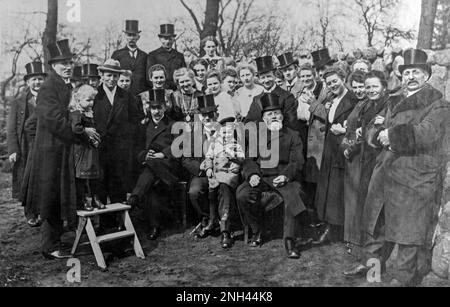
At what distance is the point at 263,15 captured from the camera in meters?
5.29

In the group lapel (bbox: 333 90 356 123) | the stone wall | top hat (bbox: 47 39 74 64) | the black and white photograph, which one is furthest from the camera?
lapel (bbox: 333 90 356 123)

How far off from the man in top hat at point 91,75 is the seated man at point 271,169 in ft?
6.59

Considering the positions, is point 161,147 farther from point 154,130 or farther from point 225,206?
point 225,206

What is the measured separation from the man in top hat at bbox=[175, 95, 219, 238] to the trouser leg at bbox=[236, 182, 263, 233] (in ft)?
1.67

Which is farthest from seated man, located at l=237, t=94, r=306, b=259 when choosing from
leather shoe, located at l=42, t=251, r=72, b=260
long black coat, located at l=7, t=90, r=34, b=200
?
long black coat, located at l=7, t=90, r=34, b=200

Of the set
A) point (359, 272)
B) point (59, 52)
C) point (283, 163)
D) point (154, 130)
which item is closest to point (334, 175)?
point (283, 163)

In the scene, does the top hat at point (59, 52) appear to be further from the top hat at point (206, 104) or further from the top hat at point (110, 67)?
the top hat at point (206, 104)

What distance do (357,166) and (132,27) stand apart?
2.97 metres

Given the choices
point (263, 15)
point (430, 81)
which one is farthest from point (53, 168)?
point (430, 81)

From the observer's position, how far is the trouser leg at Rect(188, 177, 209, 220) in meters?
5.43

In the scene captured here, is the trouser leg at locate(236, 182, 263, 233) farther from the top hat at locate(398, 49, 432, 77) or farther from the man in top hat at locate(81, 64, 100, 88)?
the man in top hat at locate(81, 64, 100, 88)

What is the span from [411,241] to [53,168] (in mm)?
3409

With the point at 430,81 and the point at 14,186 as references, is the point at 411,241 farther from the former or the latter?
the point at 14,186

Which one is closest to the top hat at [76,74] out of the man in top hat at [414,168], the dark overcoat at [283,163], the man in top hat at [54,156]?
the man in top hat at [54,156]
